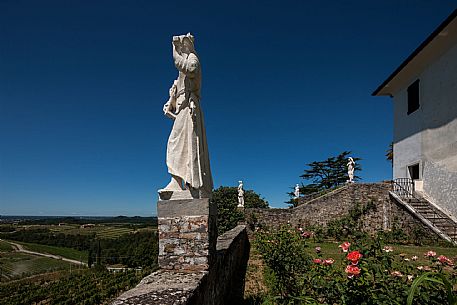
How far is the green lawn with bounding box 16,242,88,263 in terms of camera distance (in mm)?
75387

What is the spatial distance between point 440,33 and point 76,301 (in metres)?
46.3

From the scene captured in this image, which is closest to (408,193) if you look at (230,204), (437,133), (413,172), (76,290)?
(413,172)

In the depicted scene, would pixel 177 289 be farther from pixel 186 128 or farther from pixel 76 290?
pixel 76 290

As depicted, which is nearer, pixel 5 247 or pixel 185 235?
pixel 185 235

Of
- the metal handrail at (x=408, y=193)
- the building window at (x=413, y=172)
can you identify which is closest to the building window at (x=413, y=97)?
the building window at (x=413, y=172)

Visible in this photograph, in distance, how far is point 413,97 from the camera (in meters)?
15.5

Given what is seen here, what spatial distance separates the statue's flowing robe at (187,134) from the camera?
11.6 ft

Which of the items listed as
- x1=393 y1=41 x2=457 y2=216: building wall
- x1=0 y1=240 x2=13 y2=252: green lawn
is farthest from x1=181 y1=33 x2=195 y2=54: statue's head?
x1=0 y1=240 x2=13 y2=252: green lawn

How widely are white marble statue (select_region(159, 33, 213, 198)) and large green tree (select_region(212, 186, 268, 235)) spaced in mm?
14673

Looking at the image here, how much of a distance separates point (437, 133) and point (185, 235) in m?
14.7

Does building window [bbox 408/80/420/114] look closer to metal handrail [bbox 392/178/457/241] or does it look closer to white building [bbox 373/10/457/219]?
white building [bbox 373/10/457/219]

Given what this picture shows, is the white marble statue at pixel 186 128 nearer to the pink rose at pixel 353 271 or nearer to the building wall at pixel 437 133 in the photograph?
the pink rose at pixel 353 271

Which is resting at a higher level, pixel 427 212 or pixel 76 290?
pixel 427 212

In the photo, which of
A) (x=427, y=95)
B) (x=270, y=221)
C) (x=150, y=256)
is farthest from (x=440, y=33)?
(x=150, y=256)
